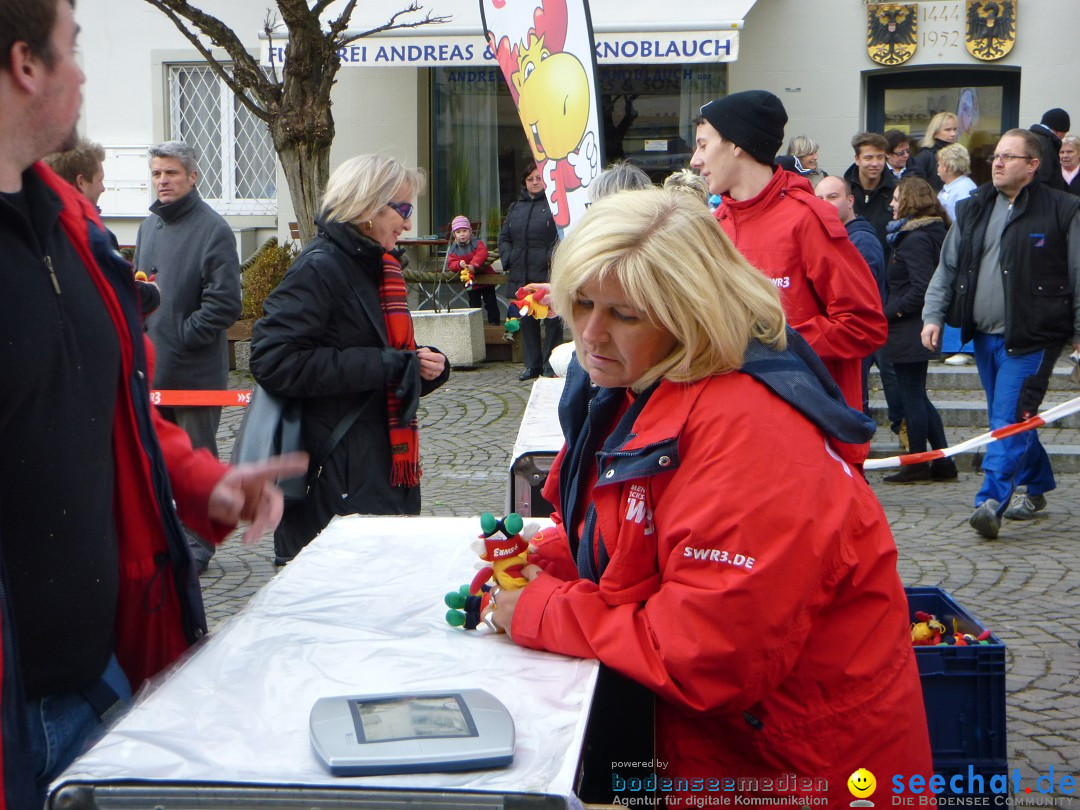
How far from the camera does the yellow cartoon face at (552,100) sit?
6727mm

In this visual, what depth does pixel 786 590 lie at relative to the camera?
1.89 meters

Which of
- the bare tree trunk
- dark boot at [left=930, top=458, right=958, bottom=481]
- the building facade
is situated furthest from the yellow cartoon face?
the building facade

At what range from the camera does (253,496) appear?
2279mm

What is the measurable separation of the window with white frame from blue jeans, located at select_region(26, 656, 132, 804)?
13279 millimetres

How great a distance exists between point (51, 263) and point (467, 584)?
993 mm

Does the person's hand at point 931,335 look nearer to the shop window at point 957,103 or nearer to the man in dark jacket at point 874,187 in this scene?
the man in dark jacket at point 874,187

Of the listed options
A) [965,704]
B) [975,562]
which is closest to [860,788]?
[965,704]

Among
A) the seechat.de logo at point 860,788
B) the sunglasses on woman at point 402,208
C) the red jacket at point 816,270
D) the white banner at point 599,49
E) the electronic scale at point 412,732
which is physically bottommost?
the seechat.de logo at point 860,788

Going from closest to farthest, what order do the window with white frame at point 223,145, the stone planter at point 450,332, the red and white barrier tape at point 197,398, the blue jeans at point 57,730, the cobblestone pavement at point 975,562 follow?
the blue jeans at point 57,730 → the cobblestone pavement at point 975,562 → the red and white barrier tape at point 197,398 → the stone planter at point 450,332 → the window with white frame at point 223,145

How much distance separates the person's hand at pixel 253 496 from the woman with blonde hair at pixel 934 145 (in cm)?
980

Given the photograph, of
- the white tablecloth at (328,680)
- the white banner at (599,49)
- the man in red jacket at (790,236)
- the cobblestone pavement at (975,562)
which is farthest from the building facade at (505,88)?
the white tablecloth at (328,680)

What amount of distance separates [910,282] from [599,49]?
4991 mm

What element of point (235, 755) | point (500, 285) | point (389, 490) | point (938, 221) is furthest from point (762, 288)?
point (500, 285)

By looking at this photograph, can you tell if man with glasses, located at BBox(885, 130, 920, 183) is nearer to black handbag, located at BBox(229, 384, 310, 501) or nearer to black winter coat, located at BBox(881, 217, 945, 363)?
black winter coat, located at BBox(881, 217, 945, 363)
